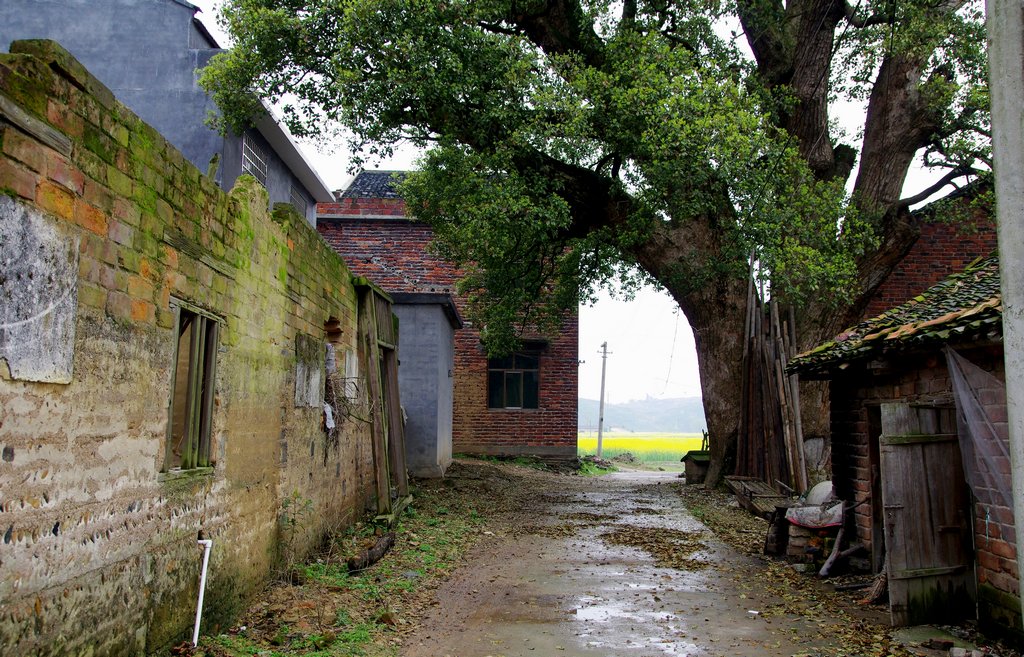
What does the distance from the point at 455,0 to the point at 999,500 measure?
28.5 feet

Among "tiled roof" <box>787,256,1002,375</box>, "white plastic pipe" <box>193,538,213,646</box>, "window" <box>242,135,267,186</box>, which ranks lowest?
"white plastic pipe" <box>193,538,213,646</box>

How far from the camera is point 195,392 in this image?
17.3 ft

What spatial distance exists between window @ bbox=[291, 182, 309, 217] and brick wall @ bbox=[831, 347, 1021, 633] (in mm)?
10331

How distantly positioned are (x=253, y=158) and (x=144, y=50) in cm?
225

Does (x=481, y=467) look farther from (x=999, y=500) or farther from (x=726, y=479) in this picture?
(x=999, y=500)

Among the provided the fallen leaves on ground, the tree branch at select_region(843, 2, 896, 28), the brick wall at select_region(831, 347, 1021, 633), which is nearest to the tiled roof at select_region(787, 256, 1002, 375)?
the brick wall at select_region(831, 347, 1021, 633)

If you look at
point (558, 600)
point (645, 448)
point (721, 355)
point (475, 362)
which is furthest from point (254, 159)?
point (645, 448)

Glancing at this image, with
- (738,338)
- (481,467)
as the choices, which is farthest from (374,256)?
(738,338)

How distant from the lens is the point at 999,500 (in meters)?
5.90

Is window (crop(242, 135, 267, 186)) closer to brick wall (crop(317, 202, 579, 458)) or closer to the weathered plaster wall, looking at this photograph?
the weathered plaster wall

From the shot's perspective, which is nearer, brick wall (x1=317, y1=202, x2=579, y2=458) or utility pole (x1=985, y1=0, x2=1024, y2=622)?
utility pole (x1=985, y1=0, x2=1024, y2=622)

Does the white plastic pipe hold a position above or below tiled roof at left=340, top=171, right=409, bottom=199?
below

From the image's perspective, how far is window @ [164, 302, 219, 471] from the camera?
513cm

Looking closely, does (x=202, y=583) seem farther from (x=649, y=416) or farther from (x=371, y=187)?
(x=649, y=416)
